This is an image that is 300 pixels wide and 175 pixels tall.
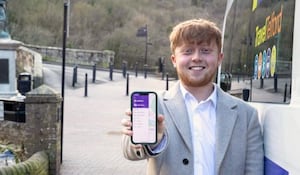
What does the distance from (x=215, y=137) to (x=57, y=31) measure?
47199mm

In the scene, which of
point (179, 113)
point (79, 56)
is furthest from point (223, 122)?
point (79, 56)

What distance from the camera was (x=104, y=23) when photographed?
54.0m

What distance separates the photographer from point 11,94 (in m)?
11.6

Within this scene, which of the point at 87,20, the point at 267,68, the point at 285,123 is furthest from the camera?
the point at 87,20

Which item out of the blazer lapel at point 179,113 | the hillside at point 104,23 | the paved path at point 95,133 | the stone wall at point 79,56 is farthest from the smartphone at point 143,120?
the hillside at point 104,23

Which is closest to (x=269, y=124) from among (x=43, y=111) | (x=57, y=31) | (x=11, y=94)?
(x=43, y=111)

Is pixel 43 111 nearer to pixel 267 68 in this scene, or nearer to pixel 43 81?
pixel 267 68

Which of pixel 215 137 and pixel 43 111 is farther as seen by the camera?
pixel 43 111

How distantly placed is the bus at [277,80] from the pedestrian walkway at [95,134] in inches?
221

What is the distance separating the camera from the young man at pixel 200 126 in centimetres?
253

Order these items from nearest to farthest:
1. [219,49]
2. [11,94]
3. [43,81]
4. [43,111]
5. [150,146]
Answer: [150,146]
[219,49]
[43,111]
[11,94]
[43,81]

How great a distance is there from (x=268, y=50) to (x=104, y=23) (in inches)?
2038

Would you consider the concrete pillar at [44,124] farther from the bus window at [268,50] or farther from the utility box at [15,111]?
the bus window at [268,50]

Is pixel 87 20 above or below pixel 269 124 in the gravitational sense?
above
